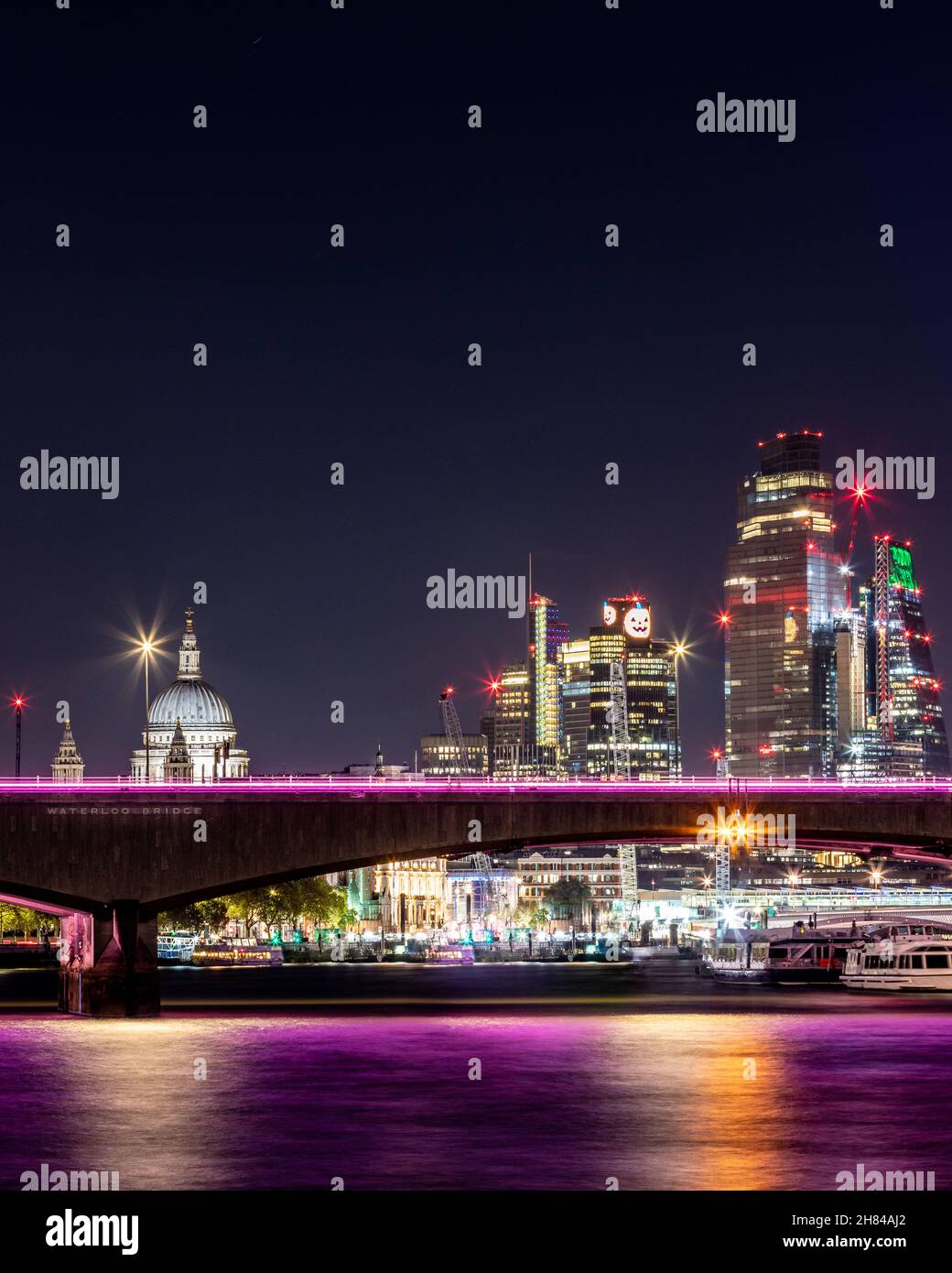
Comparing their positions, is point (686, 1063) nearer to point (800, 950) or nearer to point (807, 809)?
point (807, 809)

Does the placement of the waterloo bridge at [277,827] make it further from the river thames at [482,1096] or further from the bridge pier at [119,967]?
the river thames at [482,1096]

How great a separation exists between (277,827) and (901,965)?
49.6 meters

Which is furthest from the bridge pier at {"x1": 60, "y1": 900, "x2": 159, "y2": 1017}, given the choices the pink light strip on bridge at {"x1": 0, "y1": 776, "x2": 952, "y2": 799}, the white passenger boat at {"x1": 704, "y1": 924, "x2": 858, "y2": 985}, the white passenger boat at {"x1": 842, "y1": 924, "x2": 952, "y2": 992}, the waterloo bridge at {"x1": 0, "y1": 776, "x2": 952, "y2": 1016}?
the white passenger boat at {"x1": 704, "y1": 924, "x2": 858, "y2": 985}

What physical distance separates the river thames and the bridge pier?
2224 mm

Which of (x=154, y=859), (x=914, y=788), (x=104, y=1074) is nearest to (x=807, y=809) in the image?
(x=914, y=788)

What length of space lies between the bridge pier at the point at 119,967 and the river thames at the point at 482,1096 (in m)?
2.22

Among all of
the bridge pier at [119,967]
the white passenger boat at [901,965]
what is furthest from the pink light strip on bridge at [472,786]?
the white passenger boat at [901,965]

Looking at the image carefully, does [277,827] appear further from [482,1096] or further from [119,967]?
[482,1096]

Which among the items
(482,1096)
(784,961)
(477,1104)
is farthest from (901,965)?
(477,1104)

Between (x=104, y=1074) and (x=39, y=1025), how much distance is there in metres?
28.3

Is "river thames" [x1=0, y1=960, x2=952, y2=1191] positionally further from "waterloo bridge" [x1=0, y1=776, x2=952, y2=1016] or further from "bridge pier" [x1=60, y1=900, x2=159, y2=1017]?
"waterloo bridge" [x1=0, y1=776, x2=952, y2=1016]

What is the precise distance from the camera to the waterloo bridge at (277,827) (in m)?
107

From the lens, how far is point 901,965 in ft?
457

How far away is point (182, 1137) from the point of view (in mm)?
54406
